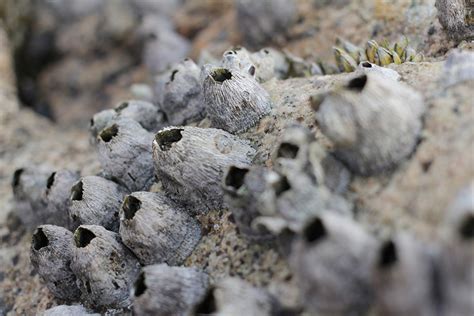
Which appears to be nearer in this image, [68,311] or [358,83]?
[358,83]

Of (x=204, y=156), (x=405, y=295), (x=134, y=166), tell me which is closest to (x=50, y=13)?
(x=134, y=166)

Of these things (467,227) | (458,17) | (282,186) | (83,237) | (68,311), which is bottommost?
(68,311)

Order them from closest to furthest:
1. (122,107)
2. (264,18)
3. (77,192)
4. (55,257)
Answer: (55,257) → (77,192) → (122,107) → (264,18)

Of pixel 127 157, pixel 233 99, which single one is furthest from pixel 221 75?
pixel 127 157

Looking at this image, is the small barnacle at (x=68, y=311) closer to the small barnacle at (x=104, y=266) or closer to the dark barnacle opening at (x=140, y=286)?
the small barnacle at (x=104, y=266)

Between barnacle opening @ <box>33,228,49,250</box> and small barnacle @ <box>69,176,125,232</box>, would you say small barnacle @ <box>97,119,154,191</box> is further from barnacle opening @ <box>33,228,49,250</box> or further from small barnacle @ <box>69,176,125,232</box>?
barnacle opening @ <box>33,228,49,250</box>

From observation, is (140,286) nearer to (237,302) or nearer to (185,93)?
(237,302)

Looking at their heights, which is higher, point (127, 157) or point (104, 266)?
point (127, 157)
